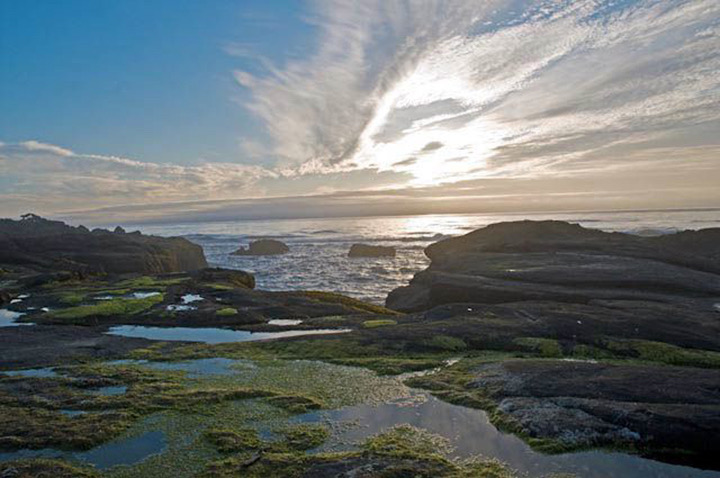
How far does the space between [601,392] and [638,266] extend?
126 feet

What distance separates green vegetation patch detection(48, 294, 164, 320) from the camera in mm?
41625

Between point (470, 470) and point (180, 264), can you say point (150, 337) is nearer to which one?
point (470, 470)

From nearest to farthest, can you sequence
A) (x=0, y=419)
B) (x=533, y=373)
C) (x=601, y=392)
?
1. (x=0, y=419)
2. (x=601, y=392)
3. (x=533, y=373)

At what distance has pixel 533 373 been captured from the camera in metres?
22.7

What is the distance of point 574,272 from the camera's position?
50.4m

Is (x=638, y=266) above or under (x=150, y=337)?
above

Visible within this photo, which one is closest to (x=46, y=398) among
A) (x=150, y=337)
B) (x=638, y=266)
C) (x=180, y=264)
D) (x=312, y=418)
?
(x=312, y=418)

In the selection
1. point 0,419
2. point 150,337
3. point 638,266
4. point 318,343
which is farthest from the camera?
point 638,266

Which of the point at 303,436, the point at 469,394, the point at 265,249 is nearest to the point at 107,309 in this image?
the point at 303,436

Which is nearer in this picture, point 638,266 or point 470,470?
point 470,470

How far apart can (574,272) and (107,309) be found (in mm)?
50589

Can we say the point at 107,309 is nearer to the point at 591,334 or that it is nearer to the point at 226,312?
the point at 226,312

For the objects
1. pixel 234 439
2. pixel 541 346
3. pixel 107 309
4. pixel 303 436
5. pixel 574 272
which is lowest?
pixel 107 309

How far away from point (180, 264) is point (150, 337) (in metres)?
82.0
